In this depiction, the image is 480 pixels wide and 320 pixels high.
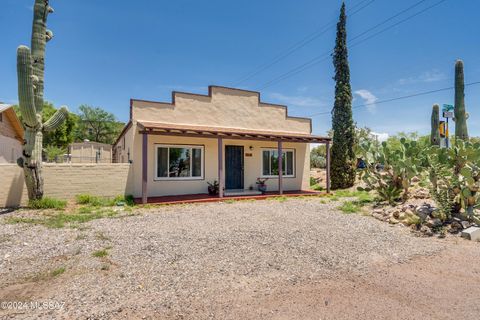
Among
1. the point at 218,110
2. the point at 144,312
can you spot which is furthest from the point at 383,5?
the point at 144,312

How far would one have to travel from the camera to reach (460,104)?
1380 cm

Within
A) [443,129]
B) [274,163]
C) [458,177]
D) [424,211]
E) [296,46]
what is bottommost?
[424,211]

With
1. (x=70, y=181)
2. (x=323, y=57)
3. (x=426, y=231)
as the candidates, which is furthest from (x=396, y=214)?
(x=323, y=57)

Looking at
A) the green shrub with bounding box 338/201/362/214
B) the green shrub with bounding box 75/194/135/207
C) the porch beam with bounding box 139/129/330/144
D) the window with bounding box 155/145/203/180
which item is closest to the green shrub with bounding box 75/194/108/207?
the green shrub with bounding box 75/194/135/207

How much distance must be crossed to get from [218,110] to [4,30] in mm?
9452

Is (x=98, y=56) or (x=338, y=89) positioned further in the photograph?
(x=98, y=56)

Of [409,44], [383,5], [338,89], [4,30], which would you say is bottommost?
[338,89]

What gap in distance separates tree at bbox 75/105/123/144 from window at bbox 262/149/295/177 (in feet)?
125

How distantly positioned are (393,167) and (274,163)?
232 inches

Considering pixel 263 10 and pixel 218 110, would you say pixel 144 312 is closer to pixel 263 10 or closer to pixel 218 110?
pixel 218 110

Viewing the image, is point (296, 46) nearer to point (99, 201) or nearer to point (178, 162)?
point (178, 162)

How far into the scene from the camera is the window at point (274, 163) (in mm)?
13074

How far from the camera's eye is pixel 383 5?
13062 millimetres

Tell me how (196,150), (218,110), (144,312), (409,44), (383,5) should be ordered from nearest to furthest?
1. (144,312)
2. (196,150)
3. (218,110)
4. (383,5)
5. (409,44)
